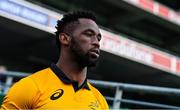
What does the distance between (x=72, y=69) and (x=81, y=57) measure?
0.34ft

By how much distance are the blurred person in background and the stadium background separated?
1194cm

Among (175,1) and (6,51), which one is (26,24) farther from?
(175,1)

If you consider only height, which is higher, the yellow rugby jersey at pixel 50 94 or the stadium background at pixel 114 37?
the stadium background at pixel 114 37

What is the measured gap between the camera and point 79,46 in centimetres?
238

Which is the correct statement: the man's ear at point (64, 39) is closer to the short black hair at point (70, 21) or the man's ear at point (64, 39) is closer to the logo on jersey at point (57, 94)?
the short black hair at point (70, 21)

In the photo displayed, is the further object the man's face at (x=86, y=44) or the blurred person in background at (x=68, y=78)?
the man's face at (x=86, y=44)

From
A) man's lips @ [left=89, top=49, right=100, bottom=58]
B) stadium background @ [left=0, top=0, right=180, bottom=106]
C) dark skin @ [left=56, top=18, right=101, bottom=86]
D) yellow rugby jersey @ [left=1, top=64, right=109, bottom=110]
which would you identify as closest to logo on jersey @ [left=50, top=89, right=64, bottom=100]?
yellow rugby jersey @ [left=1, top=64, right=109, bottom=110]

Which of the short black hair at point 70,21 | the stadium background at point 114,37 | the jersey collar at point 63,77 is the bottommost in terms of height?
the jersey collar at point 63,77

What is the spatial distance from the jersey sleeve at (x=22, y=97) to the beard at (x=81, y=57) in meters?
0.32

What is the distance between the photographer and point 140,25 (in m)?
23.0

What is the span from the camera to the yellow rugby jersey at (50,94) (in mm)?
2176

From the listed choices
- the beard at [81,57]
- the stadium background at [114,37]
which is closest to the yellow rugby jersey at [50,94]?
the beard at [81,57]

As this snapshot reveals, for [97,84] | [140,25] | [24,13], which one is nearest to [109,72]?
[140,25]

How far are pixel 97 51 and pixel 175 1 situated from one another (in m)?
22.4
